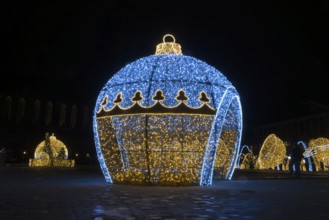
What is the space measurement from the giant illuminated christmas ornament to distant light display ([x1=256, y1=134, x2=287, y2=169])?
39.6 feet

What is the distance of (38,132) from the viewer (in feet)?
143

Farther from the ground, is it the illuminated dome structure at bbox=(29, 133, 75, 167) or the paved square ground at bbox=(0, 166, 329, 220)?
the illuminated dome structure at bbox=(29, 133, 75, 167)

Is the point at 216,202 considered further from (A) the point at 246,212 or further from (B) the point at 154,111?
(B) the point at 154,111

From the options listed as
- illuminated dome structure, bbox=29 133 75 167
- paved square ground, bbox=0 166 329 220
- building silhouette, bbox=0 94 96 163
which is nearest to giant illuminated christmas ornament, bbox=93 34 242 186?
paved square ground, bbox=0 166 329 220

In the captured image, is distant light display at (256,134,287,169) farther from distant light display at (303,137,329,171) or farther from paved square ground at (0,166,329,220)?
paved square ground at (0,166,329,220)

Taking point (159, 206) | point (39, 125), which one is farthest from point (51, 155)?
point (159, 206)

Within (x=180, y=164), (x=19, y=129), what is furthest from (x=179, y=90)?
(x=19, y=129)

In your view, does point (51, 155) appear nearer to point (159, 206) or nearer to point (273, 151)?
point (273, 151)

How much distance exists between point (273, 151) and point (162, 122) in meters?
14.4

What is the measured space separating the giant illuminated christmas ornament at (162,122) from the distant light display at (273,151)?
12064mm

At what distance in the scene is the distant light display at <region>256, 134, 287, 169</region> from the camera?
24.6m

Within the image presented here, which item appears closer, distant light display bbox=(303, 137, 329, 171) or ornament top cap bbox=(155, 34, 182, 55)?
ornament top cap bbox=(155, 34, 182, 55)

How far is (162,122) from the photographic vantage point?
12242 mm

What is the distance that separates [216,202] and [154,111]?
4.63 m
